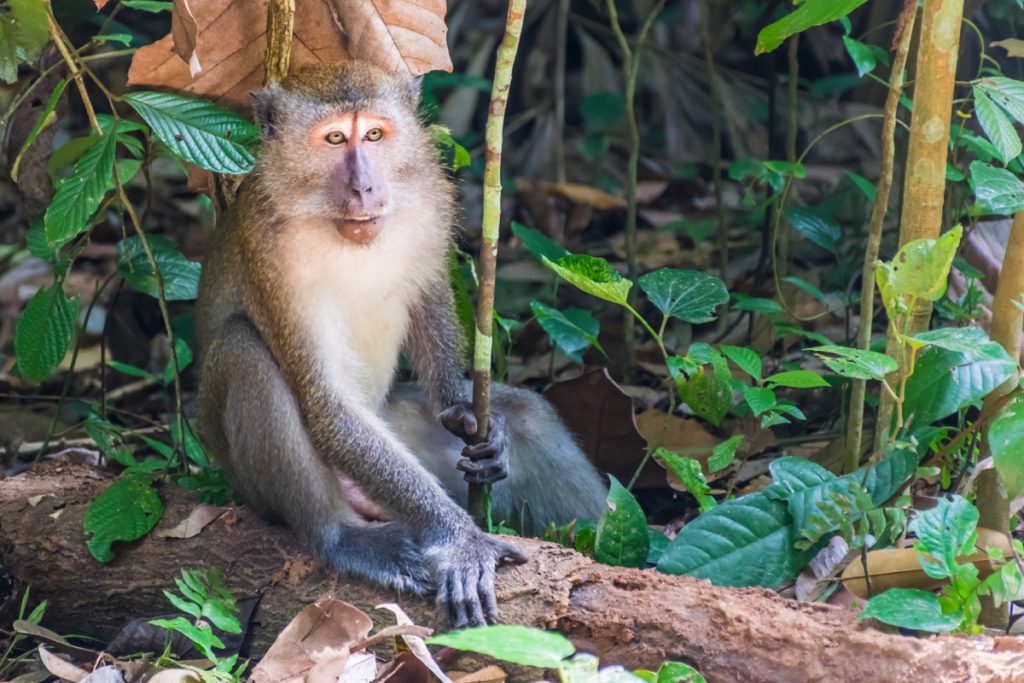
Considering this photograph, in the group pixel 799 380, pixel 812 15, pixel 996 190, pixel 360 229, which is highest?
pixel 812 15

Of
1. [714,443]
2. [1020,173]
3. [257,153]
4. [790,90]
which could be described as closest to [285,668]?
[257,153]

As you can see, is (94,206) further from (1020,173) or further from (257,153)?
(1020,173)

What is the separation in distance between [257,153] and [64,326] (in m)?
1.17

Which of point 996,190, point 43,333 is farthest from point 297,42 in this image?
point 996,190

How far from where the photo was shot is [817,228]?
21.0 feet

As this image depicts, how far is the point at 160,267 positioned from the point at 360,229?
1.60 metres

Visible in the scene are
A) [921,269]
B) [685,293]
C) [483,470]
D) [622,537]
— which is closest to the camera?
[921,269]

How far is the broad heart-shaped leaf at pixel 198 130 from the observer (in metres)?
4.70

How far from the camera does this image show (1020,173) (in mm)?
5629

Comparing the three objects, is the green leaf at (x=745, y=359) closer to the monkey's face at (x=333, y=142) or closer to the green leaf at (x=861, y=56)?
the green leaf at (x=861, y=56)

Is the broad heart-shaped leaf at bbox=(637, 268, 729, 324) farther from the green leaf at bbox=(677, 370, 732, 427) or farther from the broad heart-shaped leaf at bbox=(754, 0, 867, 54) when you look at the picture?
the broad heart-shaped leaf at bbox=(754, 0, 867, 54)

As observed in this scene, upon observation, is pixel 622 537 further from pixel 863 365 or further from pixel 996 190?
pixel 996 190

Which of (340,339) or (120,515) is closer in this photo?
(120,515)

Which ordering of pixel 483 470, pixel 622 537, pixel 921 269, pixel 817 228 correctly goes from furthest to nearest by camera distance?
pixel 817 228 < pixel 483 470 < pixel 622 537 < pixel 921 269
